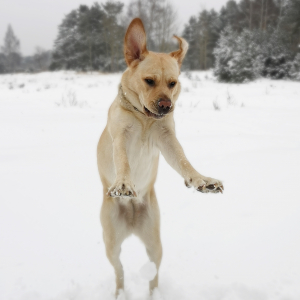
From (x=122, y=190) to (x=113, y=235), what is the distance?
0.79m

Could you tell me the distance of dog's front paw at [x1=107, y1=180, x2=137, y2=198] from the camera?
65.6 inches

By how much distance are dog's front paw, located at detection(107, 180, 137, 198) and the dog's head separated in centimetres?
58

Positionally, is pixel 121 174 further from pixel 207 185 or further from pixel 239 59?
pixel 239 59

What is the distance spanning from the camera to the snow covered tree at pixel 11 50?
1863 inches

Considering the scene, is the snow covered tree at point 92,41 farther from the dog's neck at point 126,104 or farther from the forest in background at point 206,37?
the dog's neck at point 126,104

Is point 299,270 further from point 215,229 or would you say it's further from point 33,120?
point 33,120

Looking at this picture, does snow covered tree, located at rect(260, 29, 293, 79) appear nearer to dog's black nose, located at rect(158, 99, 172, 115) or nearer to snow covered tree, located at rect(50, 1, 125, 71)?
snow covered tree, located at rect(50, 1, 125, 71)

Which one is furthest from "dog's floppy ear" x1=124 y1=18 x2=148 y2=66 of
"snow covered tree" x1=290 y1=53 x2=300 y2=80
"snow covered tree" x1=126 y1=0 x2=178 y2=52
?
"snow covered tree" x1=126 y1=0 x2=178 y2=52

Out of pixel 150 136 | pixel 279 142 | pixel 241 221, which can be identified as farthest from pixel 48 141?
pixel 279 142

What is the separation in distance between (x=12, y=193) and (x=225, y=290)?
2440 mm

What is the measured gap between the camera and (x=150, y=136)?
2338 millimetres

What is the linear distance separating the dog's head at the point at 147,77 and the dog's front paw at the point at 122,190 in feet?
1.89

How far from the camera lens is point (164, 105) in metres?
1.99

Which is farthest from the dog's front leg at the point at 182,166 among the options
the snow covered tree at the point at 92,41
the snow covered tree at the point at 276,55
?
the snow covered tree at the point at 92,41
